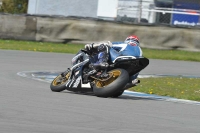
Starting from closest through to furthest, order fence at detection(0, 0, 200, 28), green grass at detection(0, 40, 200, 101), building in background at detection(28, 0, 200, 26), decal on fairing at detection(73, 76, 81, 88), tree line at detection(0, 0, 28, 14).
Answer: decal on fairing at detection(73, 76, 81, 88)
green grass at detection(0, 40, 200, 101)
fence at detection(0, 0, 200, 28)
building in background at detection(28, 0, 200, 26)
tree line at detection(0, 0, 28, 14)

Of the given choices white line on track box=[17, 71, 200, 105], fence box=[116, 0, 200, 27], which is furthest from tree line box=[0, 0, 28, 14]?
white line on track box=[17, 71, 200, 105]

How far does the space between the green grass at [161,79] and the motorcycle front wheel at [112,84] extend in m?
1.81

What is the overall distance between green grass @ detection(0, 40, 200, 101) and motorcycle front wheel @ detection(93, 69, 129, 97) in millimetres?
1813

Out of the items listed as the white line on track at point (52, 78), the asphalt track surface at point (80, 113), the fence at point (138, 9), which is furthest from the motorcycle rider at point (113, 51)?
the fence at point (138, 9)

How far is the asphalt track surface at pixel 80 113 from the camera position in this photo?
6953mm

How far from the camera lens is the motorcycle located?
10.3 metres

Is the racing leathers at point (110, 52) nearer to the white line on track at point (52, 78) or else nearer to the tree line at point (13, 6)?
the white line on track at point (52, 78)

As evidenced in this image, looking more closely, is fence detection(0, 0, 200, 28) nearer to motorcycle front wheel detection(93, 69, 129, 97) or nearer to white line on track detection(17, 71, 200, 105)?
white line on track detection(17, 71, 200, 105)

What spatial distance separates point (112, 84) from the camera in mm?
10258

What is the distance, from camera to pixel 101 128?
22.9ft

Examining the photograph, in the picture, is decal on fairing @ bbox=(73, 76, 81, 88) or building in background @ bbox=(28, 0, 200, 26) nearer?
decal on fairing @ bbox=(73, 76, 81, 88)

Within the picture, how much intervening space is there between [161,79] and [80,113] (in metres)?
6.75

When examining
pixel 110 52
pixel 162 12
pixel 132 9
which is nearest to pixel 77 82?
pixel 110 52

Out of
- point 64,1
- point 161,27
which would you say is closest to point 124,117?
point 161,27
